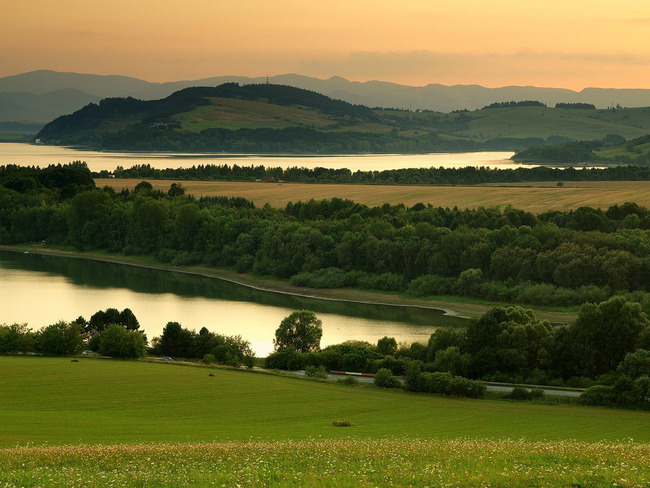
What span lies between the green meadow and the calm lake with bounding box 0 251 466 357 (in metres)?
11.2

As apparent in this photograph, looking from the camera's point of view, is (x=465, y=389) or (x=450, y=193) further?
(x=450, y=193)

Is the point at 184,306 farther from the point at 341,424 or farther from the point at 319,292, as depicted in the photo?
the point at 341,424

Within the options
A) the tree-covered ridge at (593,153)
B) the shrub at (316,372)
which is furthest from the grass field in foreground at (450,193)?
the tree-covered ridge at (593,153)

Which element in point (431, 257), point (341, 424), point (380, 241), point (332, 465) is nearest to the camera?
point (332, 465)

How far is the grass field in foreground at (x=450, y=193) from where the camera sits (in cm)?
7925

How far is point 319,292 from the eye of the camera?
5612 cm

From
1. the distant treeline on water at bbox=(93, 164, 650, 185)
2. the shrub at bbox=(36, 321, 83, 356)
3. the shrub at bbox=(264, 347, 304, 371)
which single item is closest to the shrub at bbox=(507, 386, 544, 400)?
the shrub at bbox=(264, 347, 304, 371)

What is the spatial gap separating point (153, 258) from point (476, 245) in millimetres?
27159

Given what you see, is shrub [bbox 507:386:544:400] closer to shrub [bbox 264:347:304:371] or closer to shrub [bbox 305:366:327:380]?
shrub [bbox 305:366:327:380]

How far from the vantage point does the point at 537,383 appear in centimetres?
3047

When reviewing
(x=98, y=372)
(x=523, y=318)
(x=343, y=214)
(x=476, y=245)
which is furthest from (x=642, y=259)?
(x=98, y=372)

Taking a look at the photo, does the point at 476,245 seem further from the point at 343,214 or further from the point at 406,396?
the point at 406,396

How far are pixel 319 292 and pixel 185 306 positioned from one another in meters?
9.68

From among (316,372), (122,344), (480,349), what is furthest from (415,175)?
(316,372)
